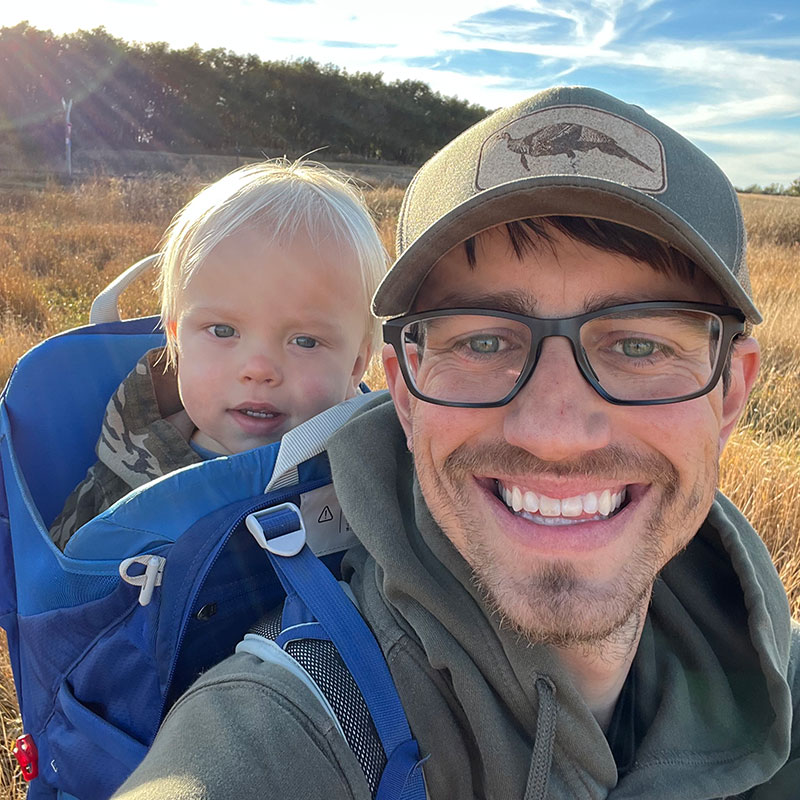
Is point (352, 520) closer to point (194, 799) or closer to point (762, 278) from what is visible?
point (194, 799)

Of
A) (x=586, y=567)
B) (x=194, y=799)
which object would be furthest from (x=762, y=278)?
(x=194, y=799)

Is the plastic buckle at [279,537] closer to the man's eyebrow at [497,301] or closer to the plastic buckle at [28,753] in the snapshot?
the man's eyebrow at [497,301]

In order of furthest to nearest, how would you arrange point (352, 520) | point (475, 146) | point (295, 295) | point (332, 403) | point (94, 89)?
point (94, 89) → point (332, 403) → point (295, 295) → point (352, 520) → point (475, 146)

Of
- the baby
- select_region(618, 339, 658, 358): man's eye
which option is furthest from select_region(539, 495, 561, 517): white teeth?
the baby

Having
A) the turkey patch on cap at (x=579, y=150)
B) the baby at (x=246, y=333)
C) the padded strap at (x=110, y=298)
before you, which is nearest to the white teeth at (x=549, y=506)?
the turkey patch on cap at (x=579, y=150)

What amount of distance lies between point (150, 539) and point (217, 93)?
4820 centimetres

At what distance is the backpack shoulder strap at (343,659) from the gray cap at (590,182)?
0.56 metres

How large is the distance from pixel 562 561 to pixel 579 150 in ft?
2.40

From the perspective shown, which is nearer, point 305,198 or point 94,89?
point 305,198

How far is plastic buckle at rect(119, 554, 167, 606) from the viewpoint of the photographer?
1.38 m

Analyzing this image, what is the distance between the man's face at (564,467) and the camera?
1.30 metres

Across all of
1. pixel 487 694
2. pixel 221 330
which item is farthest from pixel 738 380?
pixel 221 330

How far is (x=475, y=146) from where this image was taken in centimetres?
132

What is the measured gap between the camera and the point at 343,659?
119 centimetres
